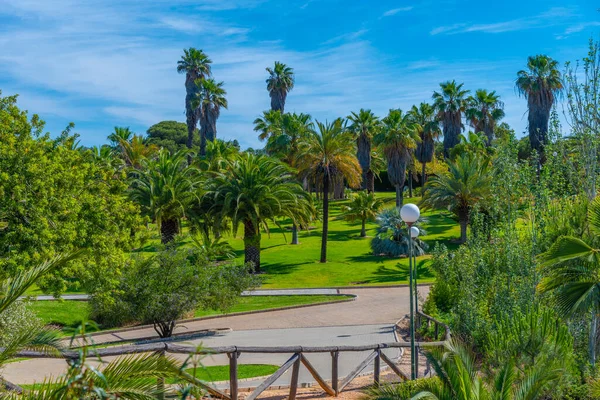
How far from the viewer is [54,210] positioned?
15.6 m

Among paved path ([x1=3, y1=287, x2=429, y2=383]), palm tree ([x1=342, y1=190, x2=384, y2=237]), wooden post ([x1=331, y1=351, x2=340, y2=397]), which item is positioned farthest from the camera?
palm tree ([x1=342, y1=190, x2=384, y2=237])

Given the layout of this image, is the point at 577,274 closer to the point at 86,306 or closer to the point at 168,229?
the point at 86,306

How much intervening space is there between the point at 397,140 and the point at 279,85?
3078 centimetres

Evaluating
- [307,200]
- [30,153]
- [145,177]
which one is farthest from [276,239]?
[30,153]

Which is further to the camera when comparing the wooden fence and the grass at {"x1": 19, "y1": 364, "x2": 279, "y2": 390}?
the grass at {"x1": 19, "y1": 364, "x2": 279, "y2": 390}

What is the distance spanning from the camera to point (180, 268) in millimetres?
19438

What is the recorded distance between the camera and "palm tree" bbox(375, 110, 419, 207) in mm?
42391

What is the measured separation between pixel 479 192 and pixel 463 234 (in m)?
3.26

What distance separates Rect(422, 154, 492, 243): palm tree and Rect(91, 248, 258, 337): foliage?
20.1 m

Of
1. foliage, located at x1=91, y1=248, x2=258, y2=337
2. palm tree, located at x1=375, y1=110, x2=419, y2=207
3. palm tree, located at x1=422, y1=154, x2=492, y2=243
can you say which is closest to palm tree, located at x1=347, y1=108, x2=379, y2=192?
palm tree, located at x1=375, y1=110, x2=419, y2=207

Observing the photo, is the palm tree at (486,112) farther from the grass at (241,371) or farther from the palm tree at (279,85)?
the grass at (241,371)

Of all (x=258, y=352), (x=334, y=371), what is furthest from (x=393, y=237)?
(x=258, y=352)

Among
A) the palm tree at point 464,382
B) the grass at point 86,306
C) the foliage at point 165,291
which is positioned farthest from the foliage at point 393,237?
the palm tree at point 464,382

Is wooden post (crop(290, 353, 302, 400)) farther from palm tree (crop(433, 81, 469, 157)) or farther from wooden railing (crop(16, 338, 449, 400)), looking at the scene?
palm tree (crop(433, 81, 469, 157))
